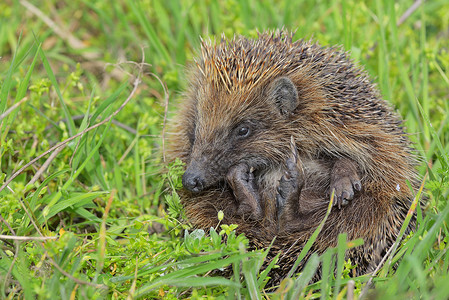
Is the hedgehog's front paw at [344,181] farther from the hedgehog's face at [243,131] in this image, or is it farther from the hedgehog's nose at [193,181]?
the hedgehog's nose at [193,181]

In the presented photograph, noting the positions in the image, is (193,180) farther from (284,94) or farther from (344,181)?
(344,181)

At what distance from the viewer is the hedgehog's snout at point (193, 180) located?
10.8 ft

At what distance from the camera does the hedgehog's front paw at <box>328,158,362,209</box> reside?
3209 millimetres

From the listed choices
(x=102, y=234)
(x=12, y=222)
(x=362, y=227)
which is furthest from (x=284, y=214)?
(x=12, y=222)

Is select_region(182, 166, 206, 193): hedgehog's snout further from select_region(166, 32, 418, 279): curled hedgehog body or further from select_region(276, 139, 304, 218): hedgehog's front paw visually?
select_region(276, 139, 304, 218): hedgehog's front paw

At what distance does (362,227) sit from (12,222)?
6.74 ft

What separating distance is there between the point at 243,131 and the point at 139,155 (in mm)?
1267

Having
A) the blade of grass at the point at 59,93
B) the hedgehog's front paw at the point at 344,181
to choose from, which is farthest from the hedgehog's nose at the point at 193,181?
the blade of grass at the point at 59,93


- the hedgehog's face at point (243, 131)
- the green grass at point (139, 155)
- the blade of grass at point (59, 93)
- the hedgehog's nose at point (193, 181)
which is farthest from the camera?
the blade of grass at point (59, 93)

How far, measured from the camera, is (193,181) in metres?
3.28

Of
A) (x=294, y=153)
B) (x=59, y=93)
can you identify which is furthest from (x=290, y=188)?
(x=59, y=93)

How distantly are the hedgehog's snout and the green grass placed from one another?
178 mm

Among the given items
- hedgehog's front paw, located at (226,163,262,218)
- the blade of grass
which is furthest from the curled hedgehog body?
the blade of grass

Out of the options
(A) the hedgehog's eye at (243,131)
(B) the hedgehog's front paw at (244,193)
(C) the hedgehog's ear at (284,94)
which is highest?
(C) the hedgehog's ear at (284,94)
